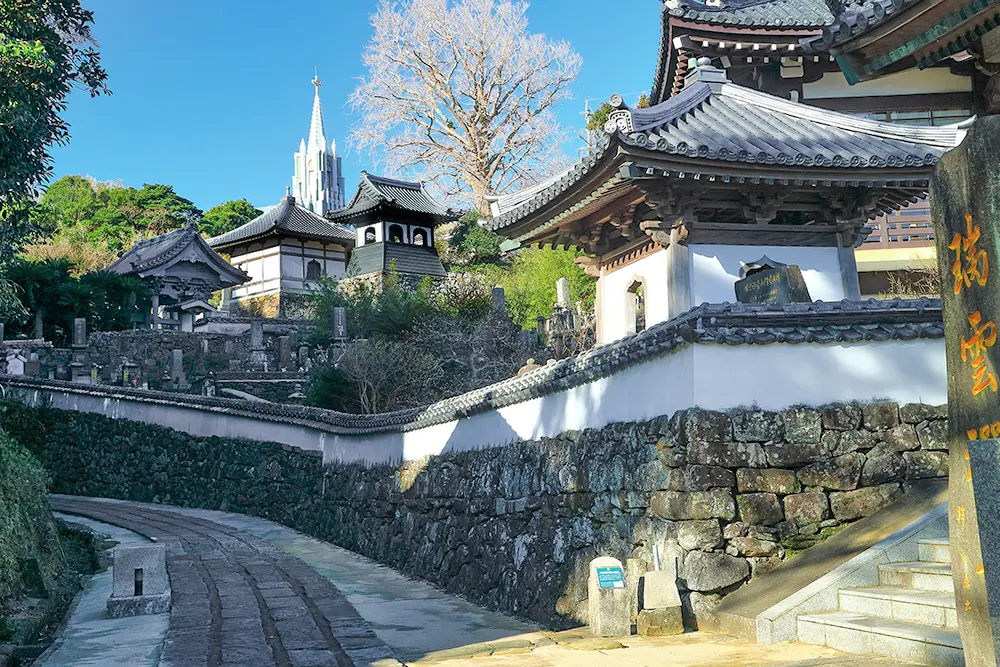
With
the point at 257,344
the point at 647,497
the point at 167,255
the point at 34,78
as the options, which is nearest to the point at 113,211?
the point at 167,255

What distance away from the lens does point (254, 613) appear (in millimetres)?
8797

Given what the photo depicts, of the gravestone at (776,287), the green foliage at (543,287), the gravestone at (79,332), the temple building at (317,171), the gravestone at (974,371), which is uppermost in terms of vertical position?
the temple building at (317,171)

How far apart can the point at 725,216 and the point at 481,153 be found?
2977cm

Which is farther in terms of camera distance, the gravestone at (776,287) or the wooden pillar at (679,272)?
the wooden pillar at (679,272)

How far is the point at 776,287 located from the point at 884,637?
13.1 feet

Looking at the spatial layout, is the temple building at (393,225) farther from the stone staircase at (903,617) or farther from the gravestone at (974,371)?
the gravestone at (974,371)

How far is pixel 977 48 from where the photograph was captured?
614 centimetres

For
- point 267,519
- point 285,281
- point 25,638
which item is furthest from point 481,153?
point 25,638

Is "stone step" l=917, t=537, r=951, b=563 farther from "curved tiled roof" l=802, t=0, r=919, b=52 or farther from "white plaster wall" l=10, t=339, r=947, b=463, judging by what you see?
"curved tiled roof" l=802, t=0, r=919, b=52

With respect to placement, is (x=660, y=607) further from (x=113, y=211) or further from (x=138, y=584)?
(x=113, y=211)

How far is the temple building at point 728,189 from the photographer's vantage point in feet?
31.5

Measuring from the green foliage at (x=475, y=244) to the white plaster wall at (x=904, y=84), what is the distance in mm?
26064

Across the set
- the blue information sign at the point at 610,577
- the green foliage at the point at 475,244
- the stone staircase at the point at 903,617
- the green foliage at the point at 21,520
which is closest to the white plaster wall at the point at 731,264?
the blue information sign at the point at 610,577

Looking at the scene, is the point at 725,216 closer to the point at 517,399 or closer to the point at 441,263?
the point at 517,399
